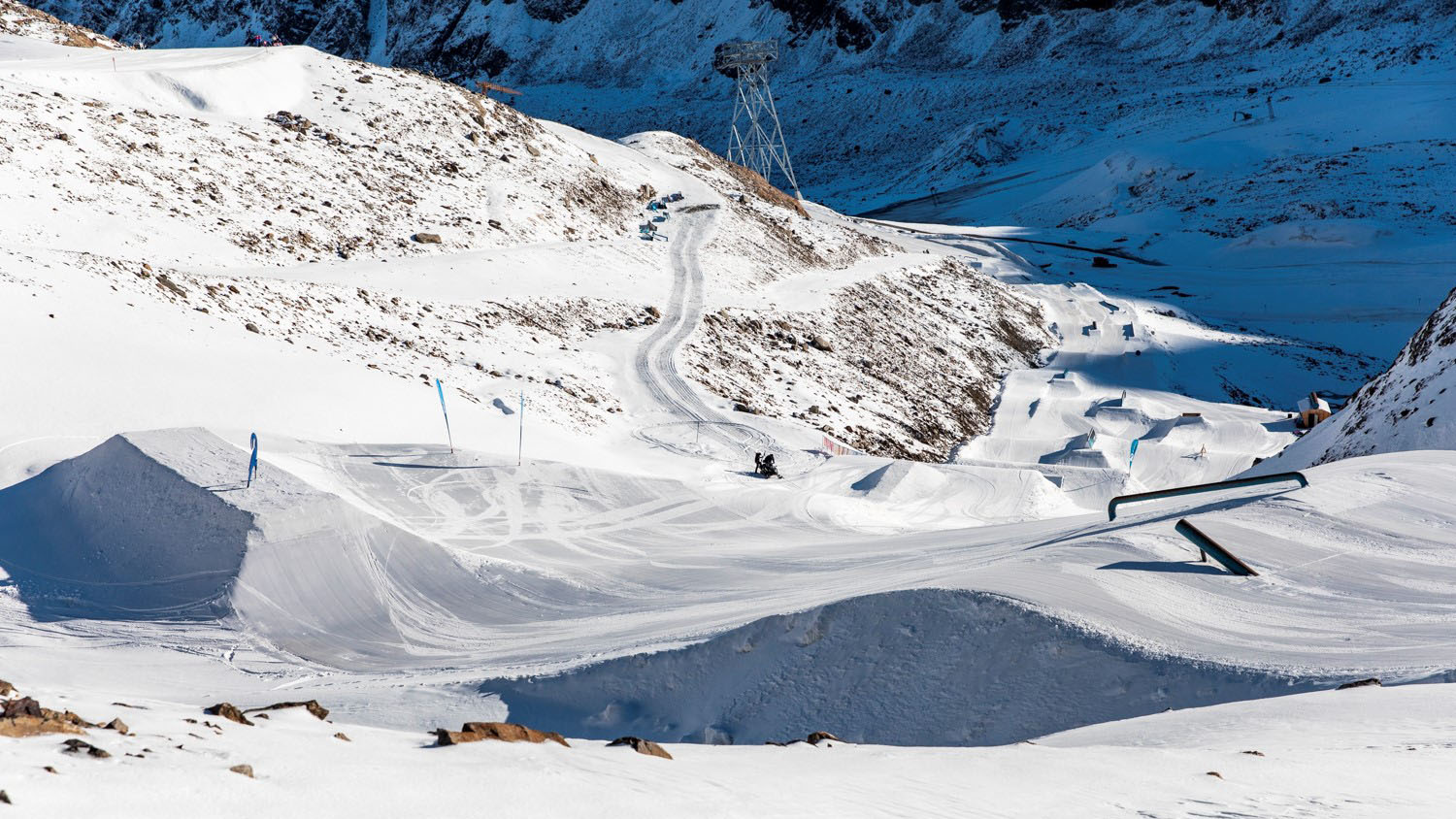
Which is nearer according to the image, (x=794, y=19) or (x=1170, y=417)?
(x=1170, y=417)

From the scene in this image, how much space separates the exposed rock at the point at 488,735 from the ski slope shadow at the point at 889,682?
351cm

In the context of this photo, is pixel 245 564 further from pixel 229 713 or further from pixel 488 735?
pixel 488 735

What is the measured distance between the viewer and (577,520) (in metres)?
17.3

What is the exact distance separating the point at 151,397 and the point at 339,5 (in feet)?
463

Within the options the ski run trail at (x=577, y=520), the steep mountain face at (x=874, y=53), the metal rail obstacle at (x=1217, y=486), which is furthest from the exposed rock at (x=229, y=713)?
the steep mountain face at (x=874, y=53)

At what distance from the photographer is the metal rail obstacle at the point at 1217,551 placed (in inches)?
406

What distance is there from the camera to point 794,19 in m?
121

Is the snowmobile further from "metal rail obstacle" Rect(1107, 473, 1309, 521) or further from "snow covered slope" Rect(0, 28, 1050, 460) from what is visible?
"metal rail obstacle" Rect(1107, 473, 1309, 521)

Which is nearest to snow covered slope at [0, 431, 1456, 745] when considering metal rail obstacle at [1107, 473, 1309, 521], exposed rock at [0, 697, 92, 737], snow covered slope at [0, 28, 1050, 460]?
metal rail obstacle at [1107, 473, 1309, 521]

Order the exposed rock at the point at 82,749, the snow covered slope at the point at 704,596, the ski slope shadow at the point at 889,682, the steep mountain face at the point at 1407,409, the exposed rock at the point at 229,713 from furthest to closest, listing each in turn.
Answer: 1. the steep mountain face at the point at 1407,409
2. the snow covered slope at the point at 704,596
3. the ski slope shadow at the point at 889,682
4. the exposed rock at the point at 229,713
5. the exposed rock at the point at 82,749

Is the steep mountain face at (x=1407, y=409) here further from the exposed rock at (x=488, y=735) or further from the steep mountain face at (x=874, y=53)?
the steep mountain face at (x=874, y=53)

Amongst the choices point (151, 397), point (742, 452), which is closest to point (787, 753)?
point (151, 397)

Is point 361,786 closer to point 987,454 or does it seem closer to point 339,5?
point 987,454

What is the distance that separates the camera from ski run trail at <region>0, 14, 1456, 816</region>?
6098 mm
